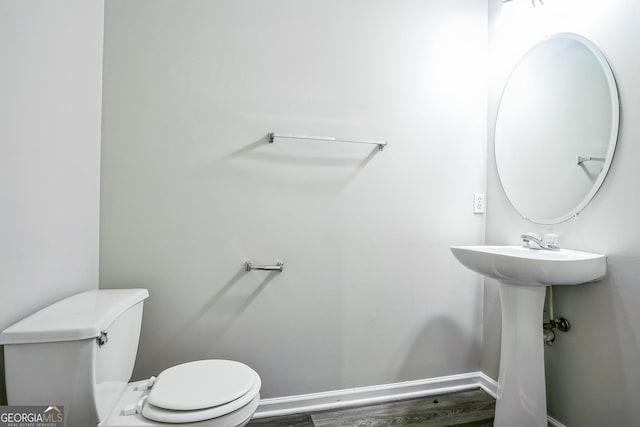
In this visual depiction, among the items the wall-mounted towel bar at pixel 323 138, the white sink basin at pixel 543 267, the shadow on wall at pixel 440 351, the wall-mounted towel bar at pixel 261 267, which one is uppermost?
the wall-mounted towel bar at pixel 323 138

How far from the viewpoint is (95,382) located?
0.96 metres

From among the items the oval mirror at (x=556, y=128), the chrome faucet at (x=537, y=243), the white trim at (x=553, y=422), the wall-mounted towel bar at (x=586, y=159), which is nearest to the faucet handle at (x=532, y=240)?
the chrome faucet at (x=537, y=243)

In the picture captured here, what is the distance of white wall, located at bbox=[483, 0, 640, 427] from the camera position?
120cm

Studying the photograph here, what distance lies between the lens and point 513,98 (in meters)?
1.73

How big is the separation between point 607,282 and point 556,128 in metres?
0.72

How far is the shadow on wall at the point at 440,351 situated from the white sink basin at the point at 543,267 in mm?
590

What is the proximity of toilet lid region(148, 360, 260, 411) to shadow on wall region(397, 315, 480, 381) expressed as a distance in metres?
1.00

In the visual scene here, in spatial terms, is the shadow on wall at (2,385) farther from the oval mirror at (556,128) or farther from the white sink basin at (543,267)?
the oval mirror at (556,128)

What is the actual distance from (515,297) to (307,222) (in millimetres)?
995

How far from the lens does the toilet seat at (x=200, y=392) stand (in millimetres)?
958

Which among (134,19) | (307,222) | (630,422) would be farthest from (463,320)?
(134,19)

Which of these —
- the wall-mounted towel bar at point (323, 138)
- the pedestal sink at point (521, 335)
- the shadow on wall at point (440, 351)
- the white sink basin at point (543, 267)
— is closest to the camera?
the white sink basin at point (543, 267)

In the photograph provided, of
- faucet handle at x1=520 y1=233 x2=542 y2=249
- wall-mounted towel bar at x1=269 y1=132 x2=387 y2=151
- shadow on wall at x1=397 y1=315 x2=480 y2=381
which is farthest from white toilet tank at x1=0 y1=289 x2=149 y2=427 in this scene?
faucet handle at x1=520 y1=233 x2=542 y2=249

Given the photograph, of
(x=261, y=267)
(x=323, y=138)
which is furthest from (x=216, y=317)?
(x=323, y=138)
